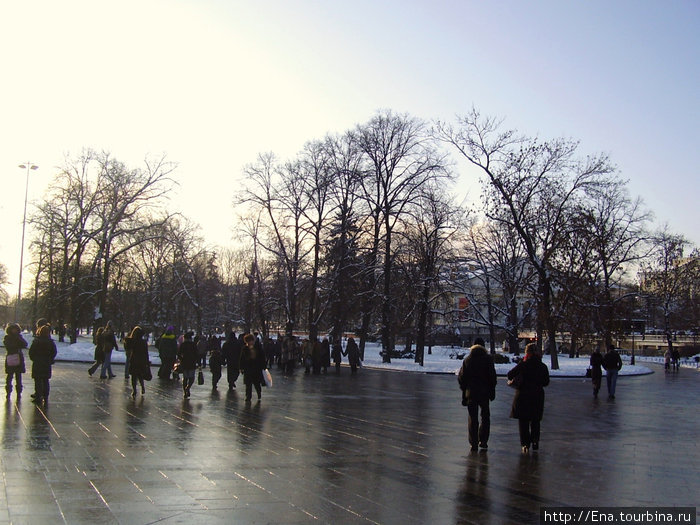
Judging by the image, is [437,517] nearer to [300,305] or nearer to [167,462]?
[167,462]

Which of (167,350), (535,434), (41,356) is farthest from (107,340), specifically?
(535,434)

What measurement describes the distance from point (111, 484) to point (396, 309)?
40.0 m

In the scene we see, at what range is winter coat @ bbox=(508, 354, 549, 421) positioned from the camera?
1023 centimetres

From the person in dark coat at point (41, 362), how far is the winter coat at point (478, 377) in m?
8.76

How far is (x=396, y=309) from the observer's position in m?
46.7

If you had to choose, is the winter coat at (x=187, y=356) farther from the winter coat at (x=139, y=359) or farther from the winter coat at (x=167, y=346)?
the winter coat at (x=167, y=346)

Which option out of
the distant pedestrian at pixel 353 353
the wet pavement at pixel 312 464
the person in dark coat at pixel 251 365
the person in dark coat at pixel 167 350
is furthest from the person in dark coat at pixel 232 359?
the distant pedestrian at pixel 353 353

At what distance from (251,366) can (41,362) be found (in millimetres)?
4684

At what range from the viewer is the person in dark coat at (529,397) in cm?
1024

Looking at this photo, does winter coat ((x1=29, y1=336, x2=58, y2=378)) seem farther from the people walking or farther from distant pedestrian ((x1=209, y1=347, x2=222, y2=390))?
the people walking

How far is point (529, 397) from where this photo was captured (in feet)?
33.6

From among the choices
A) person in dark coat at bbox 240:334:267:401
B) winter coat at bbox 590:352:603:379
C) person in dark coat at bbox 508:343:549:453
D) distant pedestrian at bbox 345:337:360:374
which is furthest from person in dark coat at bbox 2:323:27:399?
distant pedestrian at bbox 345:337:360:374

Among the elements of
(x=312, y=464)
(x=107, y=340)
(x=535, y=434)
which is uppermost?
(x=107, y=340)

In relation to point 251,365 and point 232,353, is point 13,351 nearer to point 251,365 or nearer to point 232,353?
point 251,365
